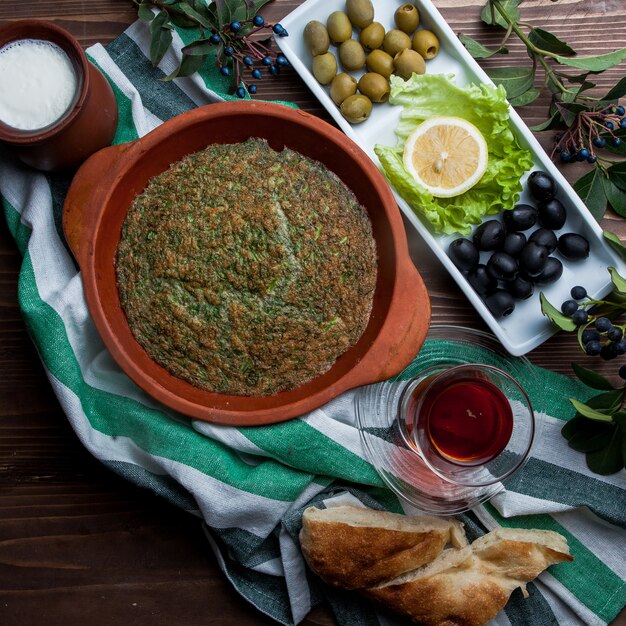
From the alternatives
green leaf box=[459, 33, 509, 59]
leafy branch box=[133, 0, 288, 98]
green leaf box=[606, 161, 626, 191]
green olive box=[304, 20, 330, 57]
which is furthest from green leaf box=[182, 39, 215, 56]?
green leaf box=[606, 161, 626, 191]

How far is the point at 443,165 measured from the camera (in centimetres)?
183

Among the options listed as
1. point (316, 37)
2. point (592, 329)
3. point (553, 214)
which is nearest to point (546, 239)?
point (553, 214)

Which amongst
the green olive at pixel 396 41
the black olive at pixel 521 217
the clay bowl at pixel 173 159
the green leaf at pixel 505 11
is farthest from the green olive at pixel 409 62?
the black olive at pixel 521 217

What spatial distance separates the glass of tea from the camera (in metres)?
1.74

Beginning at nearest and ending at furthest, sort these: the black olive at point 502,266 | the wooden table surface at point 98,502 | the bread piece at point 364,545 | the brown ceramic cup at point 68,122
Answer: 1. the brown ceramic cup at point 68,122
2. the bread piece at point 364,545
3. the black olive at point 502,266
4. the wooden table surface at point 98,502

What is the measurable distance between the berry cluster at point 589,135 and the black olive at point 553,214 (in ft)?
0.51

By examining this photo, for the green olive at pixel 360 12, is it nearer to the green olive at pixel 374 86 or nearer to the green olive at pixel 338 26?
the green olive at pixel 338 26

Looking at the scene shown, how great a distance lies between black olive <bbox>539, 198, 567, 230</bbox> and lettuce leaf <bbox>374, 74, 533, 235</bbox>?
83 millimetres

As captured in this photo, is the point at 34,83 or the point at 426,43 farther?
the point at 426,43

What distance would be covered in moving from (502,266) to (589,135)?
462 mm

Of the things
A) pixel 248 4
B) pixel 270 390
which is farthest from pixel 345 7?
pixel 270 390

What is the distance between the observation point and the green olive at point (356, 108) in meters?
1.85

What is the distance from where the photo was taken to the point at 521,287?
6.06ft

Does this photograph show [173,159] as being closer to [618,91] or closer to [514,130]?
[514,130]
